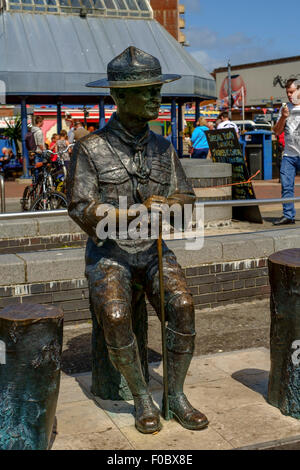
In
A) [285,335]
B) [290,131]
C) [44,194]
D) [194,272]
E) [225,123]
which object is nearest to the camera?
[285,335]

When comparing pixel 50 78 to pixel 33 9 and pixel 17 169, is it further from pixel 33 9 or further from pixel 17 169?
pixel 17 169

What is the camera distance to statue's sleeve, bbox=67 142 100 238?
392 centimetres

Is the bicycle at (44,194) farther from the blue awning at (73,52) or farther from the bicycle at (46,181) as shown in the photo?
the blue awning at (73,52)

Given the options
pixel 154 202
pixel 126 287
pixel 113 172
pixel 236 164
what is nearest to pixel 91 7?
pixel 236 164

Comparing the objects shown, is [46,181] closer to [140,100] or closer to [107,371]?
[107,371]

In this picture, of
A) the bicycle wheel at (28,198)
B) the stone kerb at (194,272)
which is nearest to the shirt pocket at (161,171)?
the stone kerb at (194,272)

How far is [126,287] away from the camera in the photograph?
394 cm

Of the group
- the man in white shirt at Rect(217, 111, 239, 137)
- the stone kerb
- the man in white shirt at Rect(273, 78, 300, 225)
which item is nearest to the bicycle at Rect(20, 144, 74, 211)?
the man in white shirt at Rect(217, 111, 239, 137)

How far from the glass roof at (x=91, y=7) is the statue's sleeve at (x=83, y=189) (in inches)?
722

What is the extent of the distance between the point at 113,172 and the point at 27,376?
1298mm

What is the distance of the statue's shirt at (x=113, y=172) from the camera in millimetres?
3973

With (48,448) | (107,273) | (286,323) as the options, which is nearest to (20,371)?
(48,448)

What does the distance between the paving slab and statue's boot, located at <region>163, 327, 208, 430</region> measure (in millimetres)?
63

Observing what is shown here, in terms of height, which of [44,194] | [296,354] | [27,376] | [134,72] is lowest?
[296,354]
